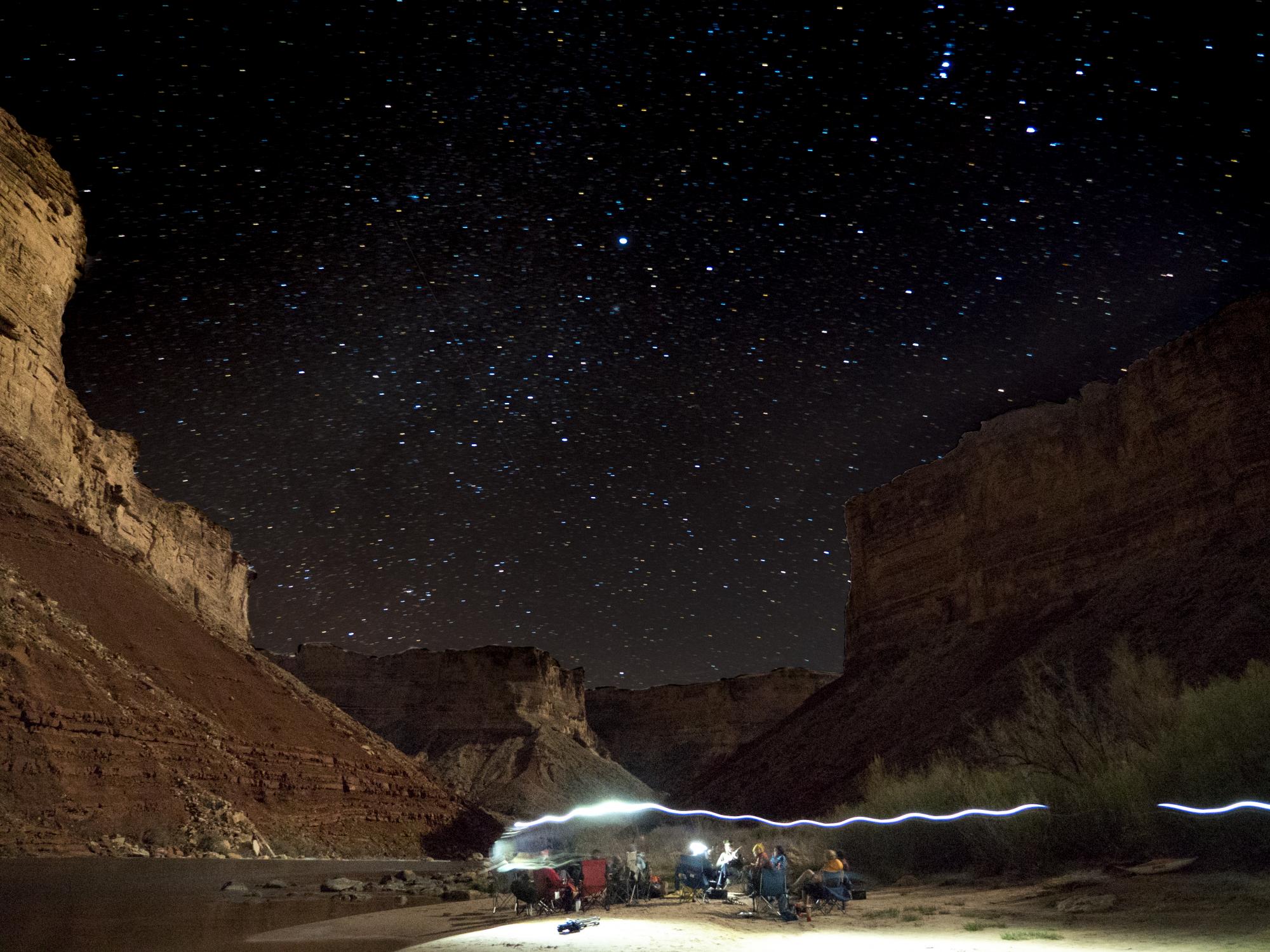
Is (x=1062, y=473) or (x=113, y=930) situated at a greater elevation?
(x=1062, y=473)

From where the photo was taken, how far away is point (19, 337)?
43.0 meters

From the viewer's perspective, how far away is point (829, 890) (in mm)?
16000

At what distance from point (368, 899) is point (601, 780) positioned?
79007mm

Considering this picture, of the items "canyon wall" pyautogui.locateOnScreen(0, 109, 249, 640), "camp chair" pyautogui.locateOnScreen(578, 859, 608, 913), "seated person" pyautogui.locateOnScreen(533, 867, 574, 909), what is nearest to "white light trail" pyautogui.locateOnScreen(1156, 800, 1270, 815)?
"camp chair" pyautogui.locateOnScreen(578, 859, 608, 913)

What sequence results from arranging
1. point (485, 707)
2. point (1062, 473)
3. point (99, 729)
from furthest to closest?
point (485, 707)
point (1062, 473)
point (99, 729)

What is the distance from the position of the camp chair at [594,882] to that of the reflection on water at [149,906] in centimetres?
408

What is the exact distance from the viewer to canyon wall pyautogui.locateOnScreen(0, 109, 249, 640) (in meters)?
42.2

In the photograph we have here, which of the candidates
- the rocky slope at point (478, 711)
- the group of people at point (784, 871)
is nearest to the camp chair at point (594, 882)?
the group of people at point (784, 871)

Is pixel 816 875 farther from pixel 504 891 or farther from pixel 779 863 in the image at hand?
pixel 504 891

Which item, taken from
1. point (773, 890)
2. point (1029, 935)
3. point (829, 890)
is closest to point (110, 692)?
point (773, 890)

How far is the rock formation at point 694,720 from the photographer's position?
123 metres

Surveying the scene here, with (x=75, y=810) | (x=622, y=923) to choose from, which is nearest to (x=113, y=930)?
(x=622, y=923)

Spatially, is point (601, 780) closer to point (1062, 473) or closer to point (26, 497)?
point (1062, 473)

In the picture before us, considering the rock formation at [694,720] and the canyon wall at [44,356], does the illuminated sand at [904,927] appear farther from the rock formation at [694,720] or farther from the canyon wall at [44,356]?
the rock formation at [694,720]
